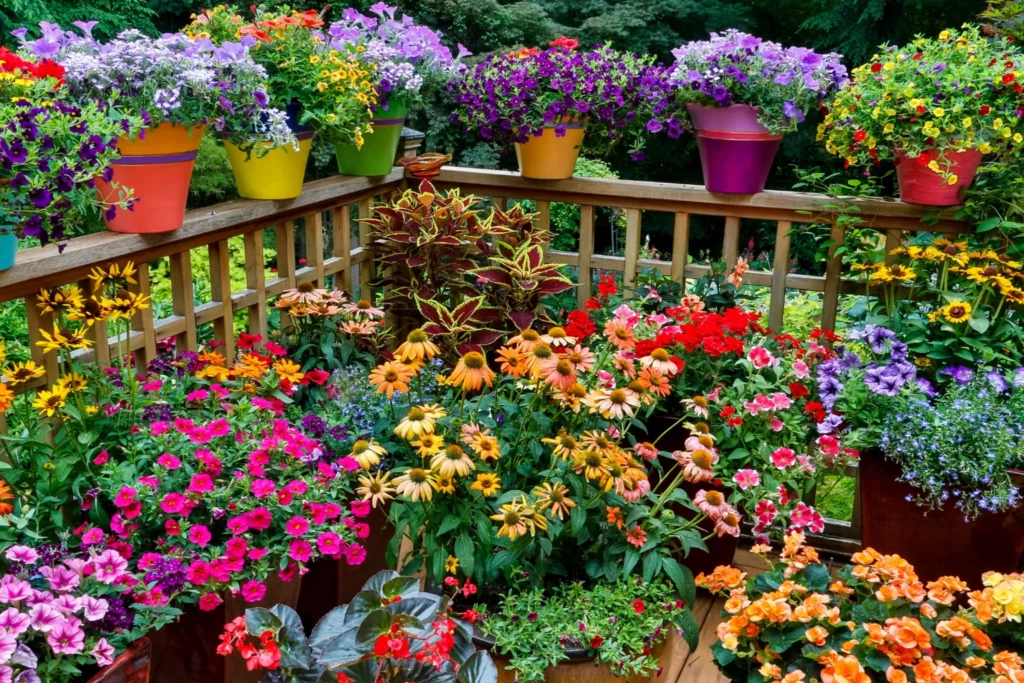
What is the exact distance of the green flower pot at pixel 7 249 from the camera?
1.58 meters

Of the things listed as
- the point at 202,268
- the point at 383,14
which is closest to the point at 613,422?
the point at 383,14

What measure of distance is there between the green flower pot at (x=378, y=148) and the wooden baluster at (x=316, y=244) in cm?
17

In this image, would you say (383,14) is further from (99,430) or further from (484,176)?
(99,430)

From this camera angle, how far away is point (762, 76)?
235cm

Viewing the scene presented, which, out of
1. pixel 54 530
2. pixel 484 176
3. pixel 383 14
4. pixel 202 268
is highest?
pixel 383 14

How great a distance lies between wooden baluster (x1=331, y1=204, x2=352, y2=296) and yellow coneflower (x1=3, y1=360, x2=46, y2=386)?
103cm

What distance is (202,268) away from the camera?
6223mm

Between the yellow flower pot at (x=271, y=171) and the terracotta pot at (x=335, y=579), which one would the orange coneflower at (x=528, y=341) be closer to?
the terracotta pot at (x=335, y=579)

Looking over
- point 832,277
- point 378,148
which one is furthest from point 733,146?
point 378,148

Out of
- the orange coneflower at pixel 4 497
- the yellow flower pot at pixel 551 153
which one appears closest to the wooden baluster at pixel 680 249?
the yellow flower pot at pixel 551 153

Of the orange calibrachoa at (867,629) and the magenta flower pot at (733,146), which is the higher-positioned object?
the magenta flower pot at (733,146)

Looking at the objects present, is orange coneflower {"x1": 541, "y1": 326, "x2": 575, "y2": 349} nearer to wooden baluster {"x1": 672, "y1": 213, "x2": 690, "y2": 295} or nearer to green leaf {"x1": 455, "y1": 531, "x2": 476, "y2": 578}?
green leaf {"x1": 455, "y1": 531, "x2": 476, "y2": 578}

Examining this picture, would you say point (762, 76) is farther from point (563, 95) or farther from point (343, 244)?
→ point (343, 244)

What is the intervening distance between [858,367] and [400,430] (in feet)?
4.02
